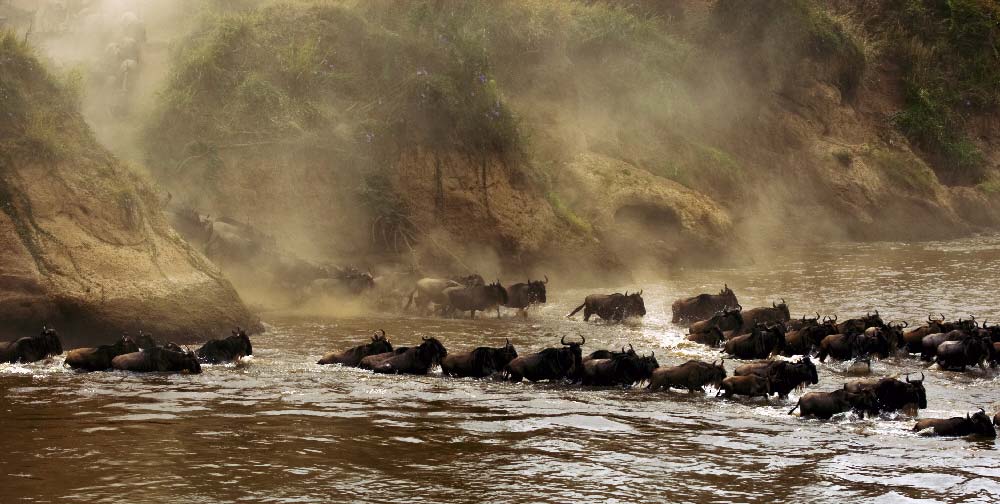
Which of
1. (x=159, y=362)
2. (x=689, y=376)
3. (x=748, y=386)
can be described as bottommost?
(x=748, y=386)

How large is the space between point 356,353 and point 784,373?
565 centimetres

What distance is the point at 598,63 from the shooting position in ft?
117

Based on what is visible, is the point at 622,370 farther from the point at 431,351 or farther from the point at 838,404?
the point at 838,404

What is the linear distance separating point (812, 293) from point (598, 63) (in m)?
13.6

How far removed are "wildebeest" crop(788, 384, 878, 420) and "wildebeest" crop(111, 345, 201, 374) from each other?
24.6ft

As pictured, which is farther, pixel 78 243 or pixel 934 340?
pixel 78 243

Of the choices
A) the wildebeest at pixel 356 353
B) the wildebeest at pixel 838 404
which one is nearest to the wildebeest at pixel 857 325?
the wildebeest at pixel 838 404

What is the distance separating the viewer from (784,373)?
13.8m

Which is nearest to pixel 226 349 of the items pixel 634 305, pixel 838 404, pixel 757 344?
pixel 757 344

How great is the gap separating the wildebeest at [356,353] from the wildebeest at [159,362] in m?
1.79

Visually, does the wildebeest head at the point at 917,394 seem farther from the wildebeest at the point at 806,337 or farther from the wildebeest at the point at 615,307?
the wildebeest at the point at 615,307

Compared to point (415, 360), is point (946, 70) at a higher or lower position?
higher

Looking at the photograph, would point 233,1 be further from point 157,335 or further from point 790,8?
point 790,8

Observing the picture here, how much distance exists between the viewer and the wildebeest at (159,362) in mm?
14812
